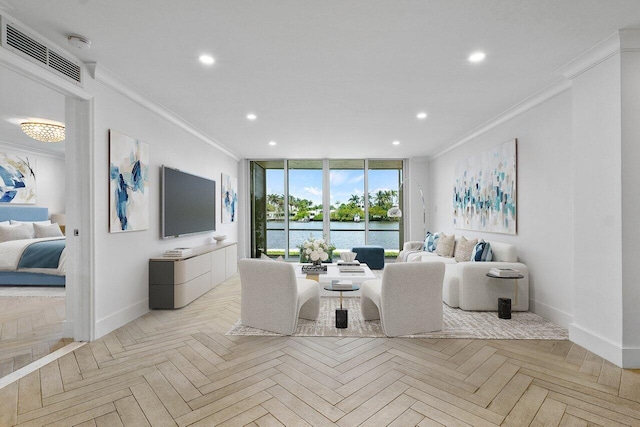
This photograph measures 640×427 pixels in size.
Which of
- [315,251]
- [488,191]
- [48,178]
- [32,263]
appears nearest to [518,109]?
[488,191]

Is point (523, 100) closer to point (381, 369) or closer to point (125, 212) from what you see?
point (381, 369)

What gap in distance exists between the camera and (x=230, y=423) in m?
1.84

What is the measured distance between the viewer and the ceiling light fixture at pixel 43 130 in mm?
4449

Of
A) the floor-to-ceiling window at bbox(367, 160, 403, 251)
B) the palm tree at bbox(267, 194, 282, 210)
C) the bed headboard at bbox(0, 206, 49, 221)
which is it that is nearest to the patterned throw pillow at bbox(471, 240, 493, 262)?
the floor-to-ceiling window at bbox(367, 160, 403, 251)

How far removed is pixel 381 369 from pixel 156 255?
3.13m

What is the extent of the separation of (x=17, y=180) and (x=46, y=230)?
117cm

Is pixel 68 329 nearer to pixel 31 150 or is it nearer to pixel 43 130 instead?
pixel 43 130

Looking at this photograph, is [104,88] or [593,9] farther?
[104,88]

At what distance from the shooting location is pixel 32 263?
508 centimetres

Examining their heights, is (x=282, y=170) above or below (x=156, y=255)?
above

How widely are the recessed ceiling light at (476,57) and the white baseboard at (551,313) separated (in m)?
2.70

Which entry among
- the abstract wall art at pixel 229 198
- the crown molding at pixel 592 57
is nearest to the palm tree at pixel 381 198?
the abstract wall art at pixel 229 198

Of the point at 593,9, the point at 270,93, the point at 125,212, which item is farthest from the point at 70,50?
the point at 593,9

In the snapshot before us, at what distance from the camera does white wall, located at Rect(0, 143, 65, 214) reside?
6652 mm
